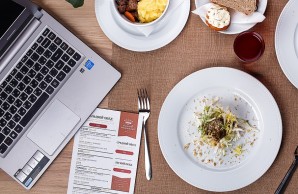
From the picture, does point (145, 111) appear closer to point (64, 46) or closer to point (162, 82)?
point (162, 82)

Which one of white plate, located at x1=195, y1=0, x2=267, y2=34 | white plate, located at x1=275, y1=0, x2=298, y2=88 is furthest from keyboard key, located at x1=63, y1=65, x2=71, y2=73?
white plate, located at x1=275, y1=0, x2=298, y2=88

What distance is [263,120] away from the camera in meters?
1.11

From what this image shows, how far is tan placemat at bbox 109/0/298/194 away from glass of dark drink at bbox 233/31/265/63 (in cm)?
3

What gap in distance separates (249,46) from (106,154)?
454 millimetres

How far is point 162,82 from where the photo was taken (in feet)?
3.82

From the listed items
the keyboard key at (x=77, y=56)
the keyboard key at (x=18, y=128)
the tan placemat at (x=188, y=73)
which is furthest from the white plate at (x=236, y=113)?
the keyboard key at (x=18, y=128)

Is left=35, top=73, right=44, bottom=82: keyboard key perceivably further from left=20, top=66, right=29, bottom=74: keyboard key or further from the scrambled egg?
the scrambled egg

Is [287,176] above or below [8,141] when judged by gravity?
below

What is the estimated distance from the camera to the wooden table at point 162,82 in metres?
1.12

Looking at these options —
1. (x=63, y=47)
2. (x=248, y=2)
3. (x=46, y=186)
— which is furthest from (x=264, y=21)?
(x=46, y=186)

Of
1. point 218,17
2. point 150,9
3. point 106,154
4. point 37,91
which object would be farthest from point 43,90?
point 218,17

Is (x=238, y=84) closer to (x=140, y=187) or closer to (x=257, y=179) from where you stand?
(x=257, y=179)

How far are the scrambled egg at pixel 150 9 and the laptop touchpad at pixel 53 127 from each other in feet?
1.02

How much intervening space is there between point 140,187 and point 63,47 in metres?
0.41
